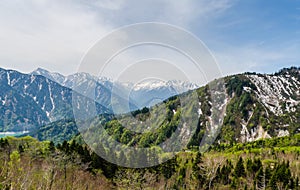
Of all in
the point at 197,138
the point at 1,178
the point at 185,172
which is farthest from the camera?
the point at 197,138

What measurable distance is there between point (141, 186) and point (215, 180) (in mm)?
26940

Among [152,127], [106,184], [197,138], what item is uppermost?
[197,138]

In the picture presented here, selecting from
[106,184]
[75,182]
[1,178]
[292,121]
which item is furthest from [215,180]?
[292,121]

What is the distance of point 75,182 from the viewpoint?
50812 millimetres

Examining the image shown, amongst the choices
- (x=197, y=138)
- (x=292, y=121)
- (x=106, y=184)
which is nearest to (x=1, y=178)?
(x=106, y=184)

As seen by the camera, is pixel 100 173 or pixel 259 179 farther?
pixel 259 179

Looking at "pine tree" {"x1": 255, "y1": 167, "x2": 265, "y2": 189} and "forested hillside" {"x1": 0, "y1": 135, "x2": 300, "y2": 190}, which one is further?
"pine tree" {"x1": 255, "y1": 167, "x2": 265, "y2": 189}

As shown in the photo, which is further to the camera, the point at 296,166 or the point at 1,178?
the point at 296,166

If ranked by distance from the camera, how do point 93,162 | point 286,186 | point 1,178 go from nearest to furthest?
point 1,178
point 93,162
point 286,186

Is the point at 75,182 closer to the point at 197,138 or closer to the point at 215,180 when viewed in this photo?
the point at 215,180

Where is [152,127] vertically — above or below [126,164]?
above

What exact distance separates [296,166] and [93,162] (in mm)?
66525

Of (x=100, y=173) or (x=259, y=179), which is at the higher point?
(x=259, y=179)

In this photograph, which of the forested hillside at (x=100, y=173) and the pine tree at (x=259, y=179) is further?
the pine tree at (x=259, y=179)
